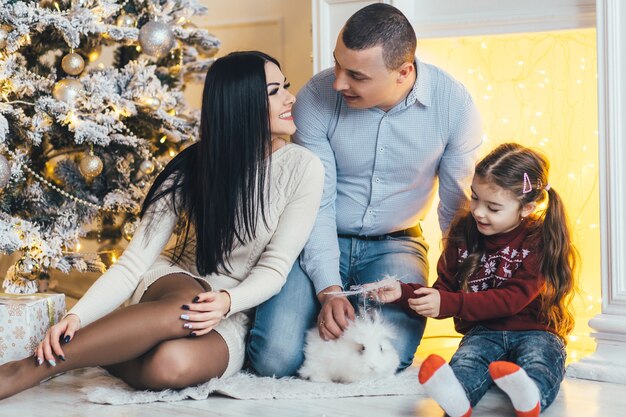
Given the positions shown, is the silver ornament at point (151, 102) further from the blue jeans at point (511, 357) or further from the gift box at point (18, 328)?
the blue jeans at point (511, 357)

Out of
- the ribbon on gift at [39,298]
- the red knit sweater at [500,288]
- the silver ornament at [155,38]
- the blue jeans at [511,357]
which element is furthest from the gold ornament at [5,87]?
the blue jeans at [511,357]

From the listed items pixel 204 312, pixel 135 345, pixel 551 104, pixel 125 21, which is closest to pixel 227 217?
pixel 204 312

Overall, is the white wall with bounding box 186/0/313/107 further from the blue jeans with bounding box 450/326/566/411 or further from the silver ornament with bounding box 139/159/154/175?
the blue jeans with bounding box 450/326/566/411

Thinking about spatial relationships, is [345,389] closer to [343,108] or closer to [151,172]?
[343,108]

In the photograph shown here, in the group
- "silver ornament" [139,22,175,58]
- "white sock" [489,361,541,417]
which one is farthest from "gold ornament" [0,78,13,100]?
"white sock" [489,361,541,417]

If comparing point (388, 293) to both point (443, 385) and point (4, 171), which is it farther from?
point (4, 171)

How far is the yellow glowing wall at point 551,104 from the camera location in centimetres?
270

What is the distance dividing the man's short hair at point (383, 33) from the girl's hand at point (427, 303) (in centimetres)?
56

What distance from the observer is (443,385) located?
1.71m

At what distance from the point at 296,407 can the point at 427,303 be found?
415mm

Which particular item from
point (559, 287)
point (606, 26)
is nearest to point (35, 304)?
point (559, 287)

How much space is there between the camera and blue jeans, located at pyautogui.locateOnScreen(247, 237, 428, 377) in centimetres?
209

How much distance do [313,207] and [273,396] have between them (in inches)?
18.7

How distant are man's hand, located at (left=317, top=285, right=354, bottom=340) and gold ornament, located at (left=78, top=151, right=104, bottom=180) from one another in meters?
0.91
